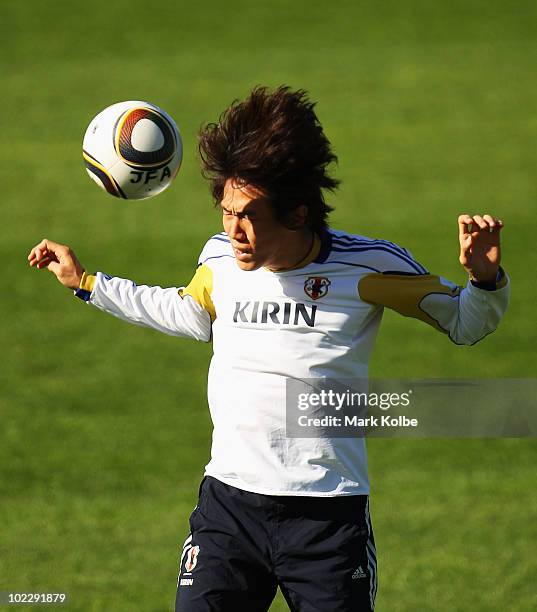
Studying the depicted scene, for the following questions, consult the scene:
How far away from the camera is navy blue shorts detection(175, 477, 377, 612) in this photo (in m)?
5.08

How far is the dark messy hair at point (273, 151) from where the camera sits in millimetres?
5078

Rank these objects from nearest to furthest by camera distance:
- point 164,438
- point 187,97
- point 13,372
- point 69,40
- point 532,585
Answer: point 532,585, point 164,438, point 13,372, point 187,97, point 69,40

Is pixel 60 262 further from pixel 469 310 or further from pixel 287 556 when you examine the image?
pixel 469 310

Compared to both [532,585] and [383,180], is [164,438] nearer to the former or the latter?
[532,585]

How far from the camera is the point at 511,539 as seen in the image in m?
8.27

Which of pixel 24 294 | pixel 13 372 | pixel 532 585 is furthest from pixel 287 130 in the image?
pixel 24 294

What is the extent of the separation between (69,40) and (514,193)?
951cm

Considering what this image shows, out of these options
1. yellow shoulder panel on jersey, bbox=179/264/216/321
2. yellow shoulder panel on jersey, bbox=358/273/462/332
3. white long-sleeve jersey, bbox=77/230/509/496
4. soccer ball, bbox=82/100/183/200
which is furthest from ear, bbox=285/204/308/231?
soccer ball, bbox=82/100/183/200

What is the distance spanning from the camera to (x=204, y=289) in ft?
17.9

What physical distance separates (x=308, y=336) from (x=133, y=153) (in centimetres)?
168

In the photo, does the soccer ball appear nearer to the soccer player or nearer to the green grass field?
the soccer player

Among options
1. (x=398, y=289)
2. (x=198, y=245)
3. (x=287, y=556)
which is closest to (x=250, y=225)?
(x=398, y=289)

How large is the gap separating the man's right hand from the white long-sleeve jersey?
709 mm

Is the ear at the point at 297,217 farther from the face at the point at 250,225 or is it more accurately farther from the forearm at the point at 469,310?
the forearm at the point at 469,310
